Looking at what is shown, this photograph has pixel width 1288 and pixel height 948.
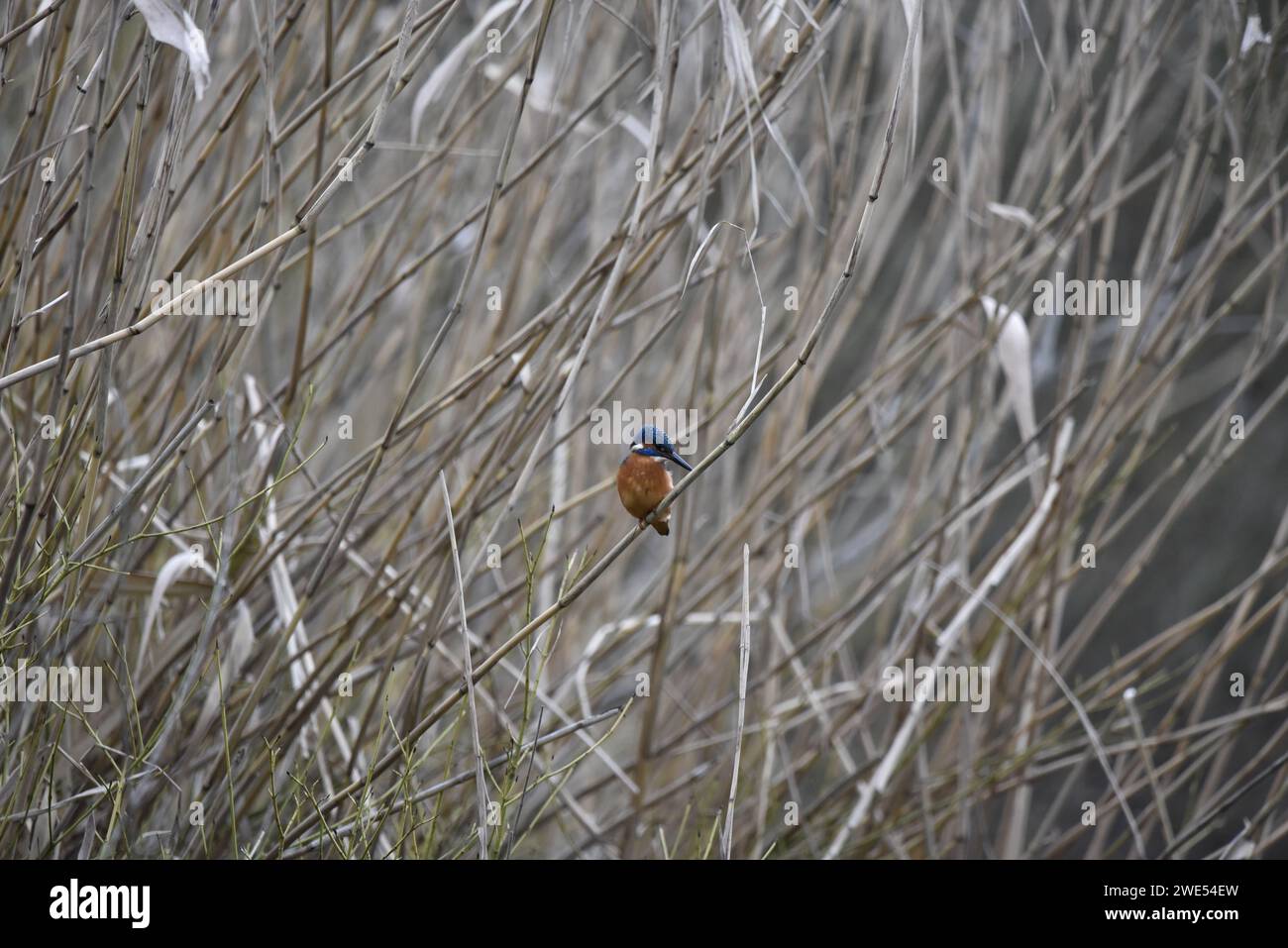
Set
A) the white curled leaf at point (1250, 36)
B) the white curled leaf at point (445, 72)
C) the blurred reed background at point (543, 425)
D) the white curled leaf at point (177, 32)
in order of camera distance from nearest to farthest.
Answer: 1. the white curled leaf at point (177, 32)
2. the blurred reed background at point (543, 425)
3. the white curled leaf at point (445, 72)
4. the white curled leaf at point (1250, 36)

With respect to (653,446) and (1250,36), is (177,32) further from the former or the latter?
(1250,36)

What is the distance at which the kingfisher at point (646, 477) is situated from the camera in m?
0.99

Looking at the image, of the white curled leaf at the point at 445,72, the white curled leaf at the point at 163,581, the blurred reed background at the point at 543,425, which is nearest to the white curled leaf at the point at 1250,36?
the blurred reed background at the point at 543,425

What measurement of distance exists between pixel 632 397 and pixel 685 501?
527 millimetres

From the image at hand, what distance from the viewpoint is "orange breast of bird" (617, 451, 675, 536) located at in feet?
3.26

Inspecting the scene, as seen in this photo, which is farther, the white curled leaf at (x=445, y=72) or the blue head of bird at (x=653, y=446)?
the white curled leaf at (x=445, y=72)

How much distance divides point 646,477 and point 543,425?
14 centimetres

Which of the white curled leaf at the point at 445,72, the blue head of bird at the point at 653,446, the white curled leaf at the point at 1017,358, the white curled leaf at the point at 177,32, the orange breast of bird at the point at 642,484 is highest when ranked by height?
the white curled leaf at the point at 445,72

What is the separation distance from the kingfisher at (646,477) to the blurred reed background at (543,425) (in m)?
0.09

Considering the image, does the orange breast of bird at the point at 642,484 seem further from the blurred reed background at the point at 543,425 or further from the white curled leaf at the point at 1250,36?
the white curled leaf at the point at 1250,36

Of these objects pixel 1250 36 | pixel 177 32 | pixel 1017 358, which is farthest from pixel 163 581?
pixel 1250 36

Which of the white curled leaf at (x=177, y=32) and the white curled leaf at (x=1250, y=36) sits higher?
the white curled leaf at (x=1250, y=36)

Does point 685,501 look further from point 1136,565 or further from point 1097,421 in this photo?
point 1136,565

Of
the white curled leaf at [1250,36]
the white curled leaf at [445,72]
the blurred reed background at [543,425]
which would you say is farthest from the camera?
the white curled leaf at [1250,36]
